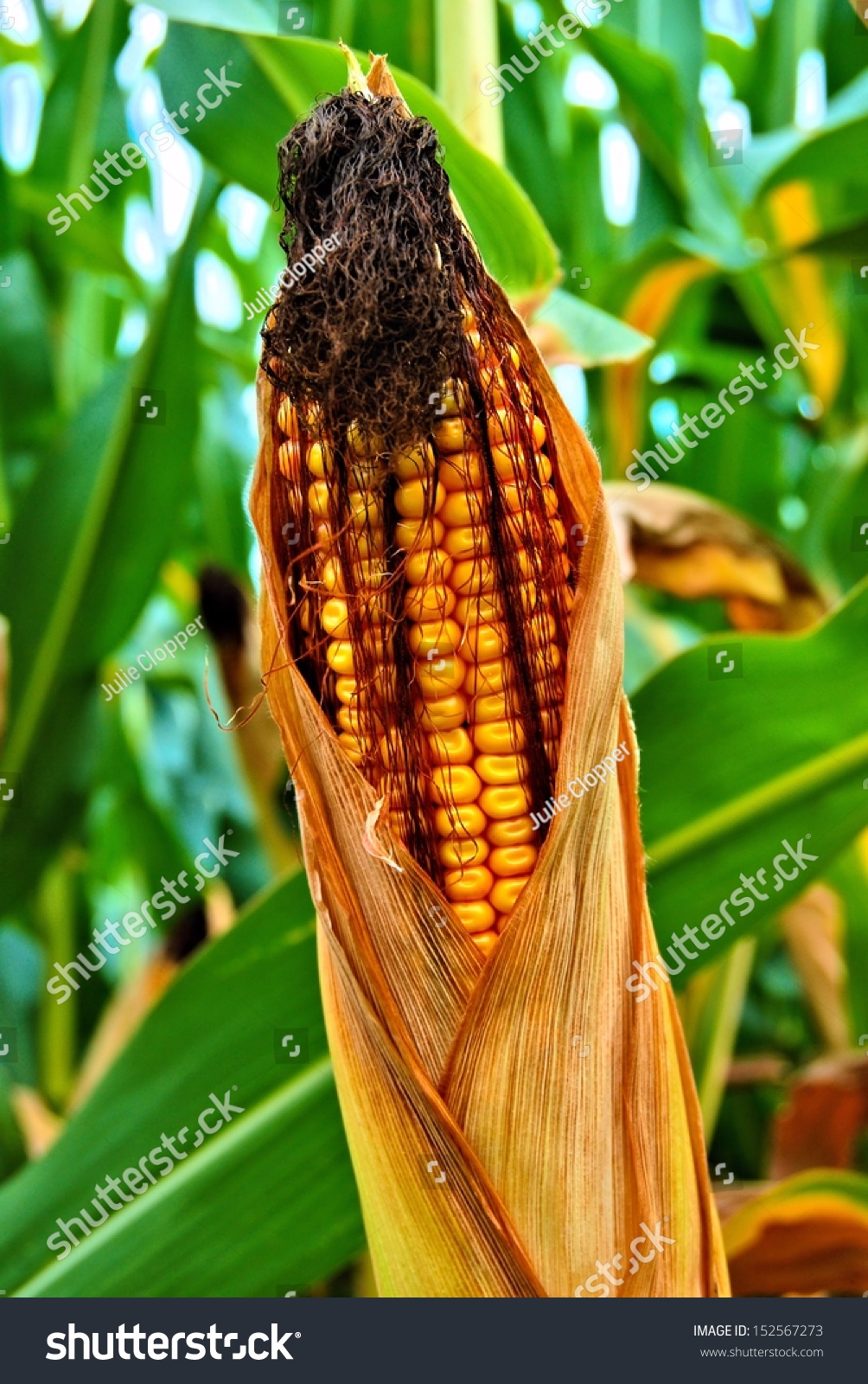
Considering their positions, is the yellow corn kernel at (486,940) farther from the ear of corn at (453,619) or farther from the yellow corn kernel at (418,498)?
the yellow corn kernel at (418,498)

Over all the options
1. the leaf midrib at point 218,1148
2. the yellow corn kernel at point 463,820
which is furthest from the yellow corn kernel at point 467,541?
the leaf midrib at point 218,1148

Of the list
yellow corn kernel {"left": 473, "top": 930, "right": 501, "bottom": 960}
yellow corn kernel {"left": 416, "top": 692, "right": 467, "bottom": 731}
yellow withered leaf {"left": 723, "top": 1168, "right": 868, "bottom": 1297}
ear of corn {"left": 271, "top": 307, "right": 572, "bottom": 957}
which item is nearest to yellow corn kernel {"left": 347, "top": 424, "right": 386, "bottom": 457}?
ear of corn {"left": 271, "top": 307, "right": 572, "bottom": 957}

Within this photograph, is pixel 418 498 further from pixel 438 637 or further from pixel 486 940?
pixel 486 940

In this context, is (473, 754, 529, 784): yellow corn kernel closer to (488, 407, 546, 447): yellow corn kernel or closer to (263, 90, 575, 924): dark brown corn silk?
(263, 90, 575, 924): dark brown corn silk

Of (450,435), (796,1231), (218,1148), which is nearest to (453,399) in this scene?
(450,435)
